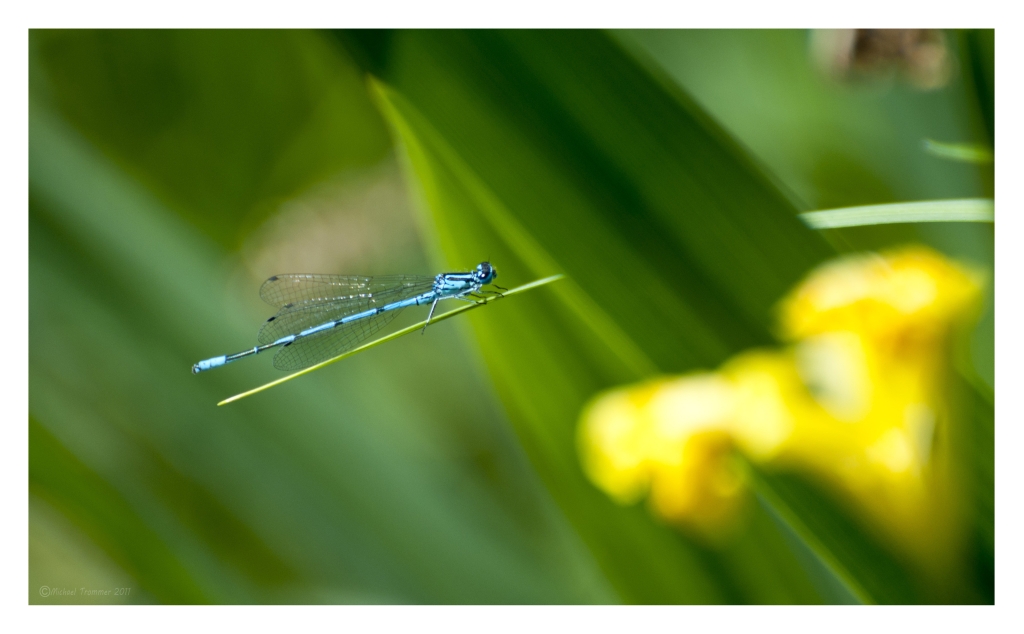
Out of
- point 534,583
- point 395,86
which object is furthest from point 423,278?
point 534,583

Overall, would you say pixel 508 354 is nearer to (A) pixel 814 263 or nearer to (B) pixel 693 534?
(B) pixel 693 534

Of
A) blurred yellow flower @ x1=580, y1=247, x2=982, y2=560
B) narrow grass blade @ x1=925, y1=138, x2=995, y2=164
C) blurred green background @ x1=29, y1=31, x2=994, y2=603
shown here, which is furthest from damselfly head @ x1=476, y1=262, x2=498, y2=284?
narrow grass blade @ x1=925, y1=138, x2=995, y2=164

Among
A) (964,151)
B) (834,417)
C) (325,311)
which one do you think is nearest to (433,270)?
(325,311)

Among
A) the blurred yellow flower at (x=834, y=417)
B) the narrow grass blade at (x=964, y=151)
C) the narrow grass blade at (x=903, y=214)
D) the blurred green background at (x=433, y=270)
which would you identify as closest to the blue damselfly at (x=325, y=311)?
the blurred green background at (x=433, y=270)

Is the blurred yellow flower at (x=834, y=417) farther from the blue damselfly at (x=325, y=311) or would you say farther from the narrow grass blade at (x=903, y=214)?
the blue damselfly at (x=325, y=311)

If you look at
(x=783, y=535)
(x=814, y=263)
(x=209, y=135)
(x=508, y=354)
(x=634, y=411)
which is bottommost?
(x=783, y=535)

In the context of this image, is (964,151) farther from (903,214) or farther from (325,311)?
(325,311)

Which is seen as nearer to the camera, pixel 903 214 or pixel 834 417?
pixel 834 417

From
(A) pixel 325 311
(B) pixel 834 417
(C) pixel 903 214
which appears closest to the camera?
(B) pixel 834 417
